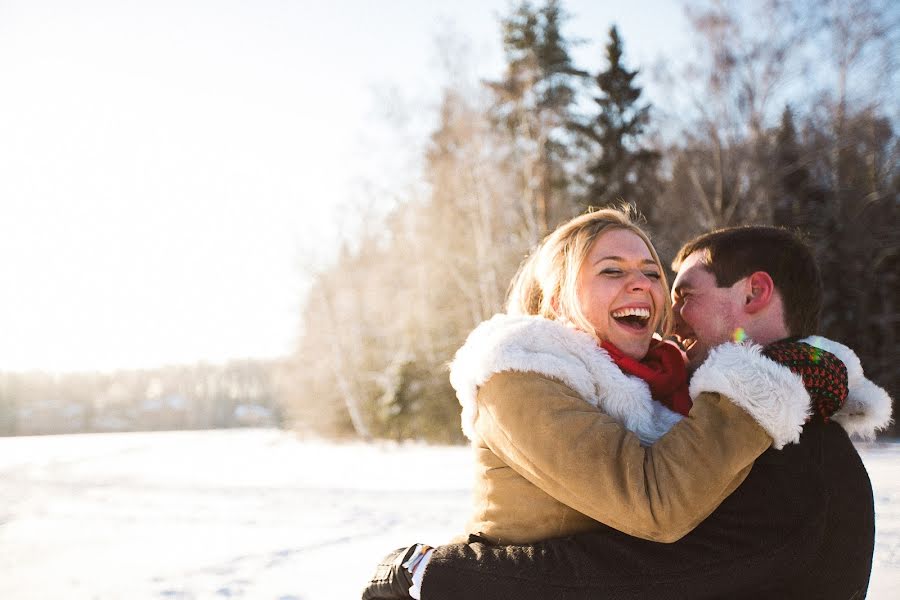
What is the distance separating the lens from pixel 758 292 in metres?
1.98

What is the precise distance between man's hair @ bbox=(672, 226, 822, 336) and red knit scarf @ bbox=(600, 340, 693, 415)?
0.31 metres

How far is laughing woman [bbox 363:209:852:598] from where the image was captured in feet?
4.85

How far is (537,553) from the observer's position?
1716 mm

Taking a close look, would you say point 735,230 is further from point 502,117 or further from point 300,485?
point 502,117

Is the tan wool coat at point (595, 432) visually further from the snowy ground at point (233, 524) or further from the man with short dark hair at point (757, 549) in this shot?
the snowy ground at point (233, 524)

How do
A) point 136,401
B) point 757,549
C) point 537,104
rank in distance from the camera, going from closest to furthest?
point 757,549 → point 537,104 → point 136,401

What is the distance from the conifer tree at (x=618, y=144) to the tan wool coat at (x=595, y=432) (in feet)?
53.8

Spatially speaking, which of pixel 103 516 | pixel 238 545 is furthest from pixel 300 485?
pixel 238 545

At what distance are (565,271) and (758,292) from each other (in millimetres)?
595

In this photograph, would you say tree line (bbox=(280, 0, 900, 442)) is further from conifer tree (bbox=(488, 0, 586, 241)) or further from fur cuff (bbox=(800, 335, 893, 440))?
fur cuff (bbox=(800, 335, 893, 440))

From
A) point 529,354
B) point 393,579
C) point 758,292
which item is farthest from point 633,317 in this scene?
point 393,579

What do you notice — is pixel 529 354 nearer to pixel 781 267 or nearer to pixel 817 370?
pixel 817 370

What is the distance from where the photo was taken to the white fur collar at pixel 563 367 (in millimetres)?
1717

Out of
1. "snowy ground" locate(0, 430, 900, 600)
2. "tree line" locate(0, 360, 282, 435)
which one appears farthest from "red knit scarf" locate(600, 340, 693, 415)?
"tree line" locate(0, 360, 282, 435)
